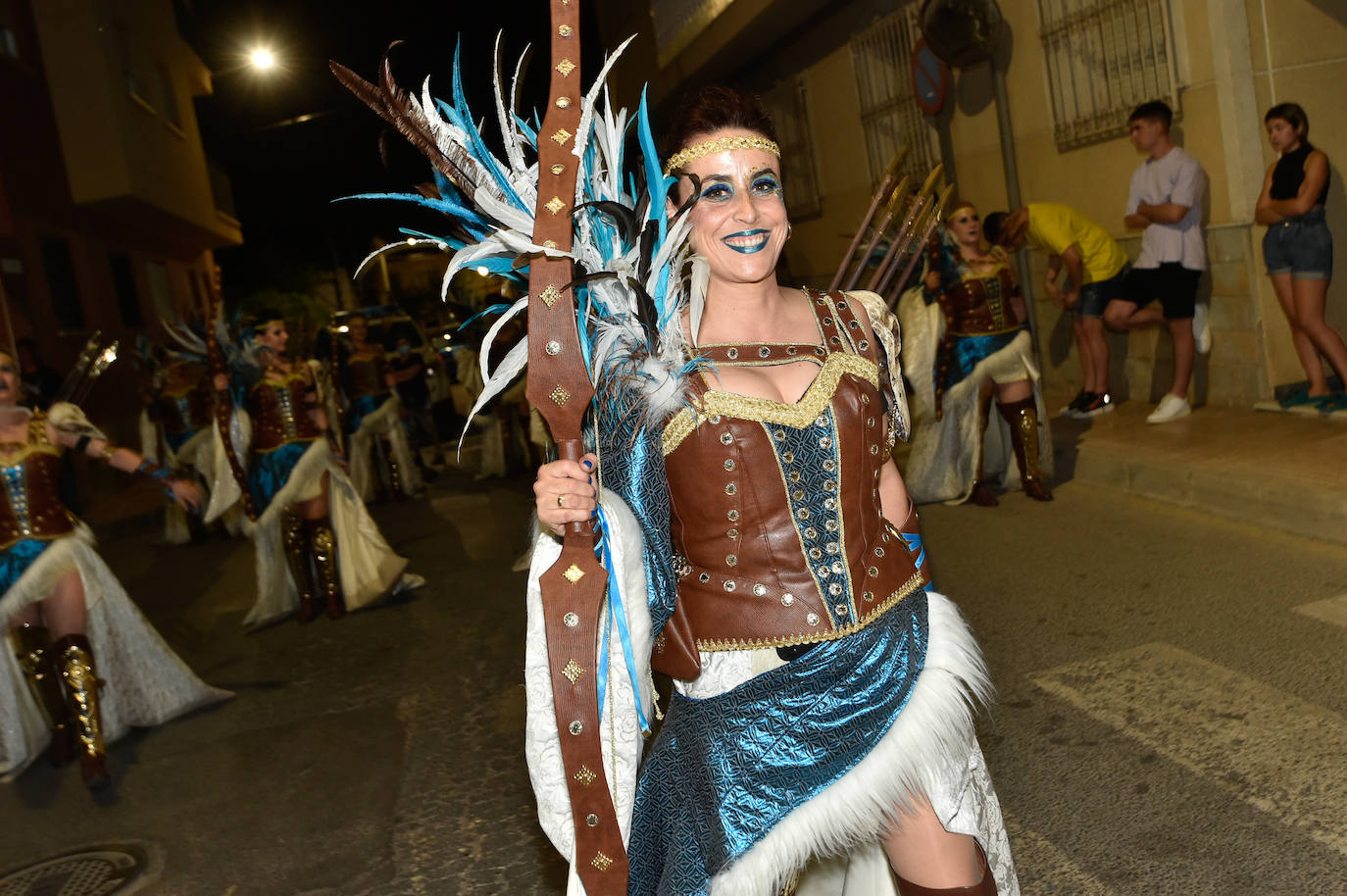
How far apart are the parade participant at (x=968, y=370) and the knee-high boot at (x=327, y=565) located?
12.9 feet

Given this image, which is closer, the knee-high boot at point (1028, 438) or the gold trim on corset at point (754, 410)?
the gold trim on corset at point (754, 410)

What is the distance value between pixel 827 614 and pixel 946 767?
0.39m

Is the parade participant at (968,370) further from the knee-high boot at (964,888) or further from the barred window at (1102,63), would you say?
the knee-high boot at (964,888)

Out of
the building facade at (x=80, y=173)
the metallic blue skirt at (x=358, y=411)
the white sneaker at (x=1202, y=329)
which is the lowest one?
the white sneaker at (x=1202, y=329)

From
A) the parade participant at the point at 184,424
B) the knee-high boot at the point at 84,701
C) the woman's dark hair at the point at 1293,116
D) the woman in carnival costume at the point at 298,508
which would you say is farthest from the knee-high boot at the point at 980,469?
the parade participant at the point at 184,424

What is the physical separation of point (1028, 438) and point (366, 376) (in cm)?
697

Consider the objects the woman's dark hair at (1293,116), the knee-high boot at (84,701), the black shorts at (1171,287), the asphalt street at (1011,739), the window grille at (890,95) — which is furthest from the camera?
the window grille at (890,95)

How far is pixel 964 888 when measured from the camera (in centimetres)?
239

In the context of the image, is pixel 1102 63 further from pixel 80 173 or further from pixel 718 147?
pixel 80 173

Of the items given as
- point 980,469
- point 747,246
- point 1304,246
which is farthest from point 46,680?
point 1304,246

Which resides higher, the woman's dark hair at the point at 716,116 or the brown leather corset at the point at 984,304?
the woman's dark hair at the point at 716,116

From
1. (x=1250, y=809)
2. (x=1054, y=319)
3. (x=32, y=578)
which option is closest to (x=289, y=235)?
(x=1054, y=319)

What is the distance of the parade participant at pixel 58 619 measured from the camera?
5.46 m

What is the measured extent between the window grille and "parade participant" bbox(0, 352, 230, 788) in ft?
31.2
